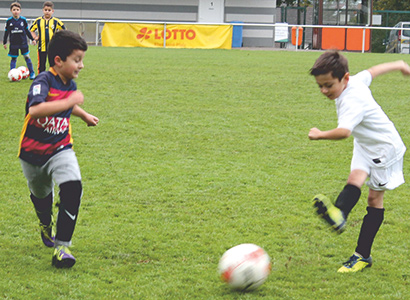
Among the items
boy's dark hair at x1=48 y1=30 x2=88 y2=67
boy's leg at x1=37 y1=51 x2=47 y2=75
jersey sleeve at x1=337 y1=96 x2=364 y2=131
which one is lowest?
boy's leg at x1=37 y1=51 x2=47 y2=75

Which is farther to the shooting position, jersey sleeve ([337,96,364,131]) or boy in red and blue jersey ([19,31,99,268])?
boy in red and blue jersey ([19,31,99,268])

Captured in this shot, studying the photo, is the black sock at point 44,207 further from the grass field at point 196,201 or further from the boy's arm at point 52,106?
the boy's arm at point 52,106

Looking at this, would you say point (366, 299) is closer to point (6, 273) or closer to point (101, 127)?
point (6, 273)

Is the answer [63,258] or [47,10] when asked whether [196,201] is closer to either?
[63,258]

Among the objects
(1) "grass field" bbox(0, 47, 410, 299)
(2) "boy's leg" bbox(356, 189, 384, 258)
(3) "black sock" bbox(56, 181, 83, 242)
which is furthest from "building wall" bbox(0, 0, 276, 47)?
(3) "black sock" bbox(56, 181, 83, 242)

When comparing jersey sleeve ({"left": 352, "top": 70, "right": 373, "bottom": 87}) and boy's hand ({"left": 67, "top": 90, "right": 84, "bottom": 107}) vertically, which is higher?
jersey sleeve ({"left": 352, "top": 70, "right": 373, "bottom": 87})

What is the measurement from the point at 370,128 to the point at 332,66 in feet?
1.68

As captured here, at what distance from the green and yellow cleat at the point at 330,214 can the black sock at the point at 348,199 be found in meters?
0.09

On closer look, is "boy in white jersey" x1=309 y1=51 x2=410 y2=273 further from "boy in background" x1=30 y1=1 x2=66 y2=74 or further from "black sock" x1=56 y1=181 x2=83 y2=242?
"boy in background" x1=30 y1=1 x2=66 y2=74

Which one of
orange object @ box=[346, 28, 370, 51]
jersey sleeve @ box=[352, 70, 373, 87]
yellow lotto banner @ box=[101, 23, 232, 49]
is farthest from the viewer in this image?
orange object @ box=[346, 28, 370, 51]

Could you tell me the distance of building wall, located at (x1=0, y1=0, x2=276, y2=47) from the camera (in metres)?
30.0

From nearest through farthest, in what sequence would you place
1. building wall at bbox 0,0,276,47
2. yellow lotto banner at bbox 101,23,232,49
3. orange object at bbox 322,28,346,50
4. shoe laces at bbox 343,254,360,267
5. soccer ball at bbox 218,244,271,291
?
1. soccer ball at bbox 218,244,271,291
2. shoe laces at bbox 343,254,360,267
3. yellow lotto banner at bbox 101,23,232,49
4. orange object at bbox 322,28,346,50
5. building wall at bbox 0,0,276,47

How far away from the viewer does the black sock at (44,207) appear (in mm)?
4184

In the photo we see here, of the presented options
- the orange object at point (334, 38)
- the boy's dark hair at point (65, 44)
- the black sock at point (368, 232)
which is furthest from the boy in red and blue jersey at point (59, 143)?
the orange object at point (334, 38)
